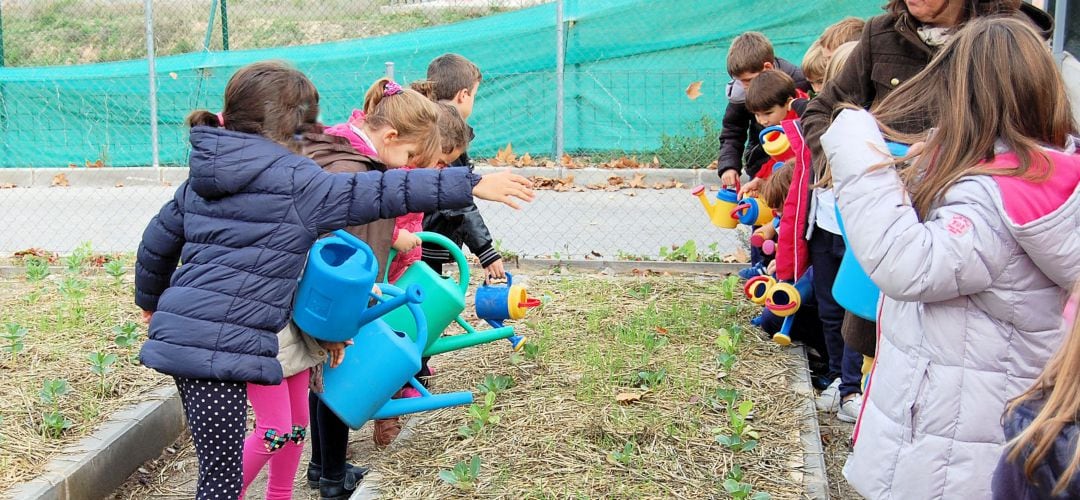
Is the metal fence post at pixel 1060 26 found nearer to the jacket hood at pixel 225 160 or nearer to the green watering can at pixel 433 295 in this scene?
the green watering can at pixel 433 295

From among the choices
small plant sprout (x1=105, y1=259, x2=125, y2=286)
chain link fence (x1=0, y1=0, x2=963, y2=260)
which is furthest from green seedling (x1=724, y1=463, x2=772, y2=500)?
chain link fence (x1=0, y1=0, x2=963, y2=260)

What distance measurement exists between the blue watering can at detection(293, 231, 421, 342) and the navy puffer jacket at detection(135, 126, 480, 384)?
2.1 inches

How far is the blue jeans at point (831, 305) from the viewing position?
409cm

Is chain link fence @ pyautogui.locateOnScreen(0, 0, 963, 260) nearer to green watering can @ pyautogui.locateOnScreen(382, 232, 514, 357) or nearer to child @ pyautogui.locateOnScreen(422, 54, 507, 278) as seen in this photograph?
child @ pyautogui.locateOnScreen(422, 54, 507, 278)

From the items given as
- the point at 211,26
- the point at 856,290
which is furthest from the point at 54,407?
the point at 211,26

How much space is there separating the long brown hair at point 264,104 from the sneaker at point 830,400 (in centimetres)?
241

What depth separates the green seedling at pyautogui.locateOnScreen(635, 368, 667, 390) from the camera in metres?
4.16

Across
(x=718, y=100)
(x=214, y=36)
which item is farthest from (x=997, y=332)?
(x=214, y=36)

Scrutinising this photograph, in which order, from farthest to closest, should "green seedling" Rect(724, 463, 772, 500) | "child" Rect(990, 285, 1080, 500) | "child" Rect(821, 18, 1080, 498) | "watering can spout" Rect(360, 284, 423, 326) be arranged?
"green seedling" Rect(724, 463, 772, 500), "watering can spout" Rect(360, 284, 423, 326), "child" Rect(821, 18, 1080, 498), "child" Rect(990, 285, 1080, 500)

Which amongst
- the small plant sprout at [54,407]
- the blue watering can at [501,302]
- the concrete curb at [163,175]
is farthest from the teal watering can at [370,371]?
the concrete curb at [163,175]

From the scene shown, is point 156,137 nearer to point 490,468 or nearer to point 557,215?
point 557,215

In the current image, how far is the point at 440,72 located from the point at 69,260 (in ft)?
8.82

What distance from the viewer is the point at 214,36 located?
1112 centimetres

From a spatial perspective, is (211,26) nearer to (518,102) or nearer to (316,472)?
(518,102)
